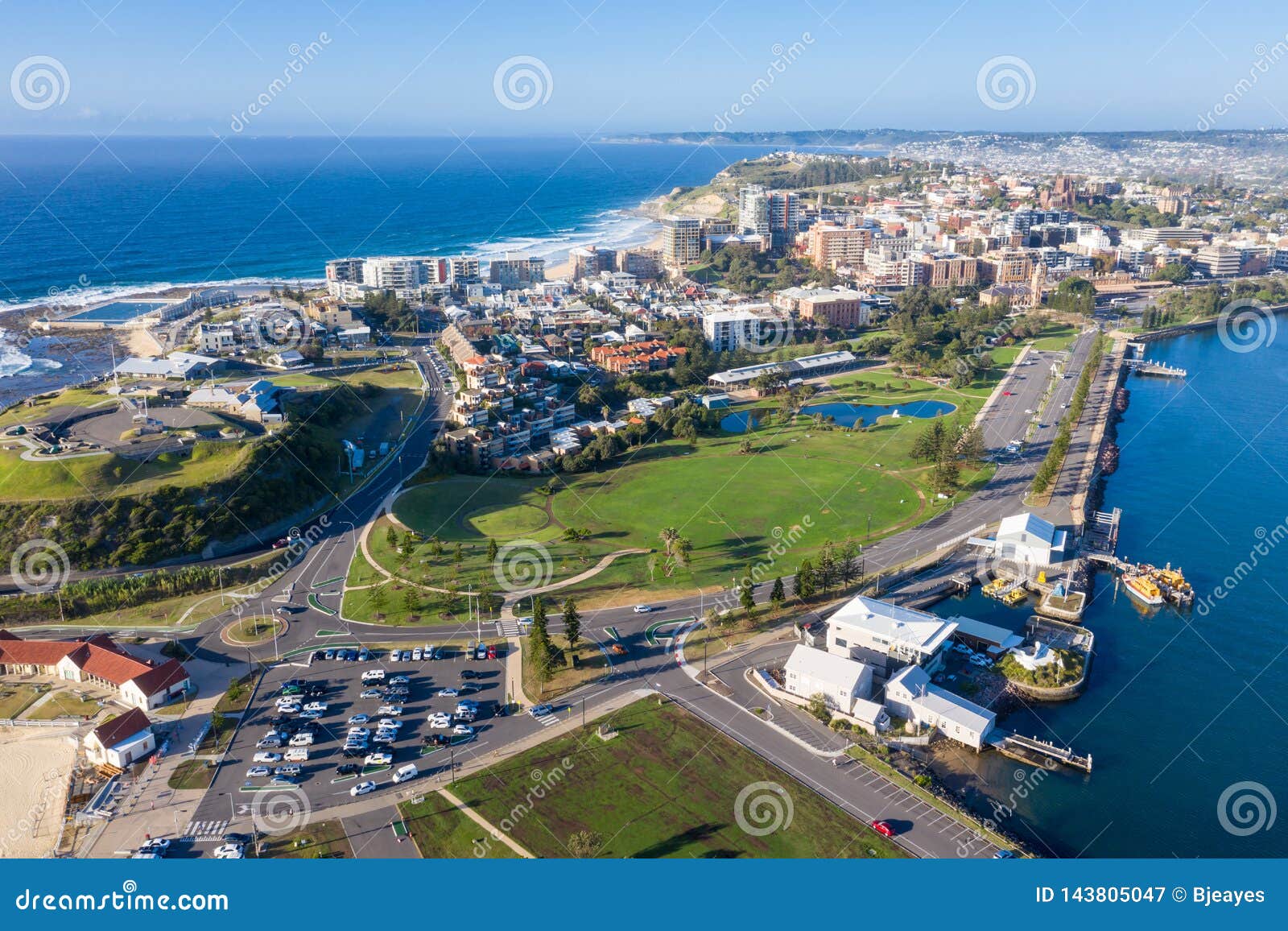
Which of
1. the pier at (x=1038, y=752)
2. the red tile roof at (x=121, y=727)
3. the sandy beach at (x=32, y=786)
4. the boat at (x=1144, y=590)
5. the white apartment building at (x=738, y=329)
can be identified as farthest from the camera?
the white apartment building at (x=738, y=329)

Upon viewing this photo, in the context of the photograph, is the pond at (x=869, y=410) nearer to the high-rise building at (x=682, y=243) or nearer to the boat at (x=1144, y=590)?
the boat at (x=1144, y=590)

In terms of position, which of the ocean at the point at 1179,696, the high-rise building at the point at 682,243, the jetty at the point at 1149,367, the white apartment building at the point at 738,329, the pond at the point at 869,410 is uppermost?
the high-rise building at the point at 682,243

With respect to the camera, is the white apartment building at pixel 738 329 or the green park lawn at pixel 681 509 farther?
the white apartment building at pixel 738 329

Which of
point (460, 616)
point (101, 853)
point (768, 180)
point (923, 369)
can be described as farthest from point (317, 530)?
point (768, 180)

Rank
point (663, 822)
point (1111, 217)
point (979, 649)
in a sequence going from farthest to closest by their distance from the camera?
point (1111, 217) < point (979, 649) < point (663, 822)

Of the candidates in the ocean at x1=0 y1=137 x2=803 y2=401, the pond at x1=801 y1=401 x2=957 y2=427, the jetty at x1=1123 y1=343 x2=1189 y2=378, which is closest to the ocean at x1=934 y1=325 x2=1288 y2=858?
the pond at x1=801 y1=401 x2=957 y2=427

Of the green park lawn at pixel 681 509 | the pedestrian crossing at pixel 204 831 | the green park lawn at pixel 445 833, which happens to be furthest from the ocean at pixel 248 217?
the green park lawn at pixel 445 833

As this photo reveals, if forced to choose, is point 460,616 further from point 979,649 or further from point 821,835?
point 979,649
